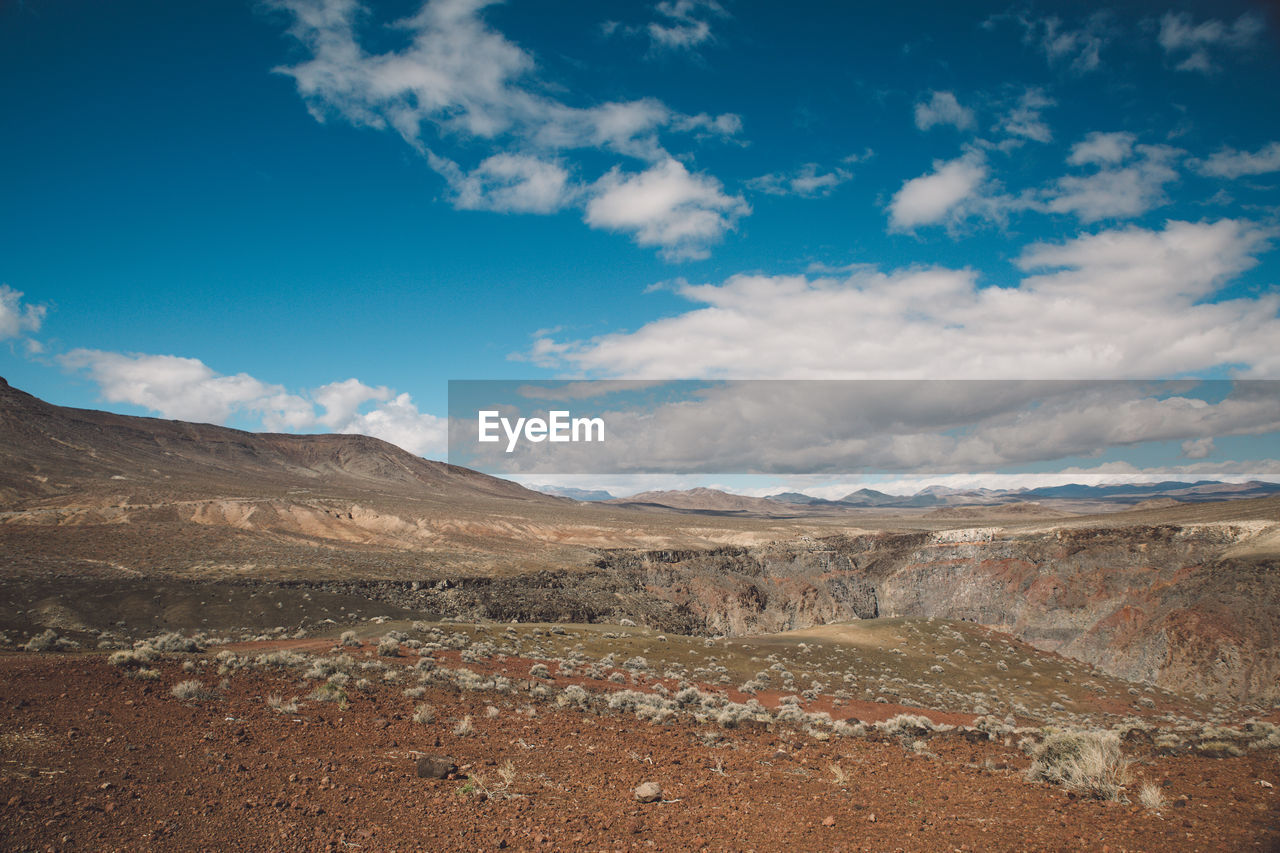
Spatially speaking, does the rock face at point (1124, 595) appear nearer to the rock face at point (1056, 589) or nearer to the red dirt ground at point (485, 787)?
the rock face at point (1056, 589)

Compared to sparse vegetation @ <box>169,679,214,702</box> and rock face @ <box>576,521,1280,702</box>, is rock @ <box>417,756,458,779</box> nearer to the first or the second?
sparse vegetation @ <box>169,679,214,702</box>

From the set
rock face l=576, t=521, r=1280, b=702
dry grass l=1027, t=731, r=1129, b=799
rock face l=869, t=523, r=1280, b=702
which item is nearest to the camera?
dry grass l=1027, t=731, r=1129, b=799

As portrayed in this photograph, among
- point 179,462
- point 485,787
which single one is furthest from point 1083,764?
point 179,462

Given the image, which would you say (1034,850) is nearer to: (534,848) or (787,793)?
(787,793)

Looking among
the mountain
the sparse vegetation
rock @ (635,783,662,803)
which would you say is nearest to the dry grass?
rock @ (635,783,662,803)

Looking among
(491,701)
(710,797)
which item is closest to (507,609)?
(491,701)

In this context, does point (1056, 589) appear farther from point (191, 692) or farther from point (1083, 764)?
point (191, 692)
